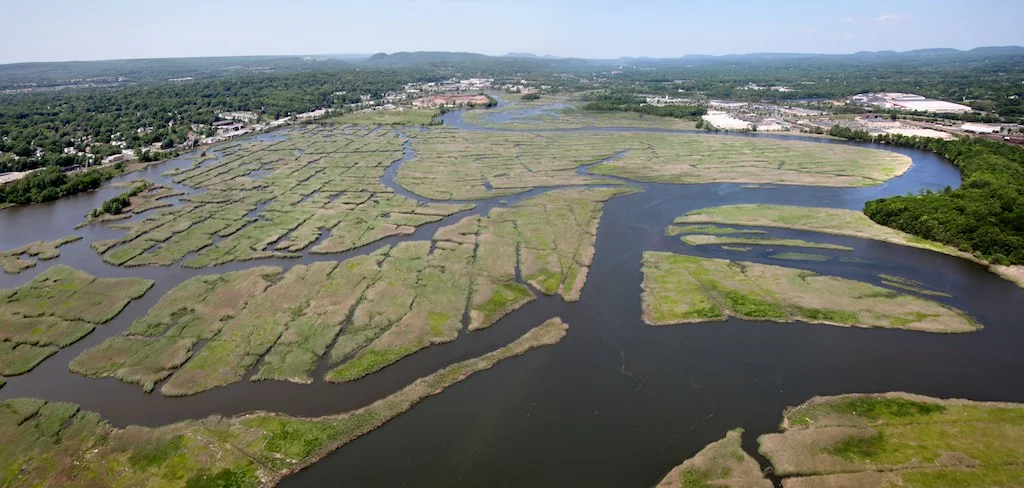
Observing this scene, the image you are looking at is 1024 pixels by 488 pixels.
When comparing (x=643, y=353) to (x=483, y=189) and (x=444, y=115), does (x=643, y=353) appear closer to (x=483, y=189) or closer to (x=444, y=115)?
(x=483, y=189)

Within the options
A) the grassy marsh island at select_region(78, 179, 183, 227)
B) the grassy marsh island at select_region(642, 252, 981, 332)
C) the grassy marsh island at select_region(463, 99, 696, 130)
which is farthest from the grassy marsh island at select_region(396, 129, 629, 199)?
the grassy marsh island at select_region(78, 179, 183, 227)

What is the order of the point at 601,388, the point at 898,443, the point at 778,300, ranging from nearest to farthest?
1. the point at 898,443
2. the point at 601,388
3. the point at 778,300

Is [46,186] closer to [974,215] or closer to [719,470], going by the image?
[719,470]

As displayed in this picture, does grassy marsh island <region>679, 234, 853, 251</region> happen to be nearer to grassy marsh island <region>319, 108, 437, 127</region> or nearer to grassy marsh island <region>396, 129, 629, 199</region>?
grassy marsh island <region>396, 129, 629, 199</region>

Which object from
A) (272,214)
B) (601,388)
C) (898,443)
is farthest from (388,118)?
(898,443)

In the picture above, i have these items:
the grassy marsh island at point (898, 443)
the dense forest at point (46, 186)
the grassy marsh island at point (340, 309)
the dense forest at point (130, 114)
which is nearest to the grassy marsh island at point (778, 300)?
the grassy marsh island at point (340, 309)

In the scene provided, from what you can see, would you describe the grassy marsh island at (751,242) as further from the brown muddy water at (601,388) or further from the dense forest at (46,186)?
the dense forest at (46,186)
